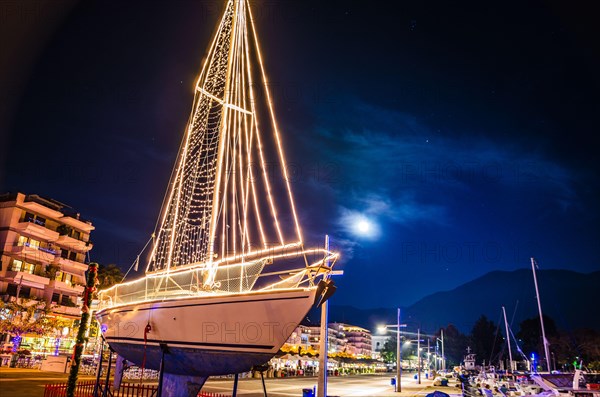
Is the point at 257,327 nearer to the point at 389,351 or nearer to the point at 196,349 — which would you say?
the point at 196,349

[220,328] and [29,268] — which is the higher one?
[29,268]

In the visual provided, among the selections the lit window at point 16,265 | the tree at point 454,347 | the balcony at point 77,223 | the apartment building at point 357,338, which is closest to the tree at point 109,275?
the balcony at point 77,223

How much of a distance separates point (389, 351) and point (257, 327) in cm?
14321

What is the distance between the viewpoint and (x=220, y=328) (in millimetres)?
11648

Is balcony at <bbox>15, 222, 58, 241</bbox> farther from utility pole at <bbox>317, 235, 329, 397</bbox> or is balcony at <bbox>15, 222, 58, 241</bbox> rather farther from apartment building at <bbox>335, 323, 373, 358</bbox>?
apartment building at <bbox>335, 323, 373, 358</bbox>

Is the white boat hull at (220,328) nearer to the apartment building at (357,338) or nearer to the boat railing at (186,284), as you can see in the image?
the boat railing at (186,284)

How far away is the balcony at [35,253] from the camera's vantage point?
4434 cm

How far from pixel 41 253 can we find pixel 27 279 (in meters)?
3.87

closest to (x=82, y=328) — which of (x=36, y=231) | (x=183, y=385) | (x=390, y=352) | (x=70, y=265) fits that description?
(x=183, y=385)

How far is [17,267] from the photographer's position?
147 ft

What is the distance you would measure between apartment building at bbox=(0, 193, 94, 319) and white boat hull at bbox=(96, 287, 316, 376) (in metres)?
35.0

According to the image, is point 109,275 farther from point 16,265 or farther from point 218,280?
point 218,280

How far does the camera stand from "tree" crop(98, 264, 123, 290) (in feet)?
169

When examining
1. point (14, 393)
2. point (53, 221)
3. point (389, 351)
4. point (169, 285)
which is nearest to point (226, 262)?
point (169, 285)
